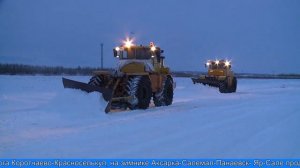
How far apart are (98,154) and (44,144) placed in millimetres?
1346

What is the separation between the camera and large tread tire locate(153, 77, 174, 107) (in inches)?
720

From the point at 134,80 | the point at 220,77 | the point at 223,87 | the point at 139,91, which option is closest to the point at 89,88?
the point at 134,80

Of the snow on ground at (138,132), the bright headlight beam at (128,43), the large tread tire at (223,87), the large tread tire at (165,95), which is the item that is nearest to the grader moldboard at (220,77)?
the large tread tire at (223,87)

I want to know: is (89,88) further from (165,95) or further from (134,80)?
(165,95)

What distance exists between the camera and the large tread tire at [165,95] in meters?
18.3

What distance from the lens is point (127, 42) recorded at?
18.0 metres

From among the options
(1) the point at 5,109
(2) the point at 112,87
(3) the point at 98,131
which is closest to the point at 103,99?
(2) the point at 112,87

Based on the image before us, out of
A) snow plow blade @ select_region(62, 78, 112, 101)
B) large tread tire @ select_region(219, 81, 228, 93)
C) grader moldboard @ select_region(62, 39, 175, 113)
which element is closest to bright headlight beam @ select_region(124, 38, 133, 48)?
grader moldboard @ select_region(62, 39, 175, 113)

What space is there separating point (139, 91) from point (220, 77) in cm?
1636

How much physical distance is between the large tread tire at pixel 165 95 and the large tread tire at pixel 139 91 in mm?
1646

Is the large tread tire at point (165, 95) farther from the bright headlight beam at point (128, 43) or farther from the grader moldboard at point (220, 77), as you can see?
the grader moldboard at point (220, 77)

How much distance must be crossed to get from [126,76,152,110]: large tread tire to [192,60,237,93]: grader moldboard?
14.9 metres

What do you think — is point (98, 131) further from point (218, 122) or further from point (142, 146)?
point (218, 122)

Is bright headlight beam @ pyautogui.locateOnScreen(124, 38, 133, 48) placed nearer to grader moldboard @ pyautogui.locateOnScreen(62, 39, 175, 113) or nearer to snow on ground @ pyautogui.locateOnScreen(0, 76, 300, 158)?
grader moldboard @ pyautogui.locateOnScreen(62, 39, 175, 113)
